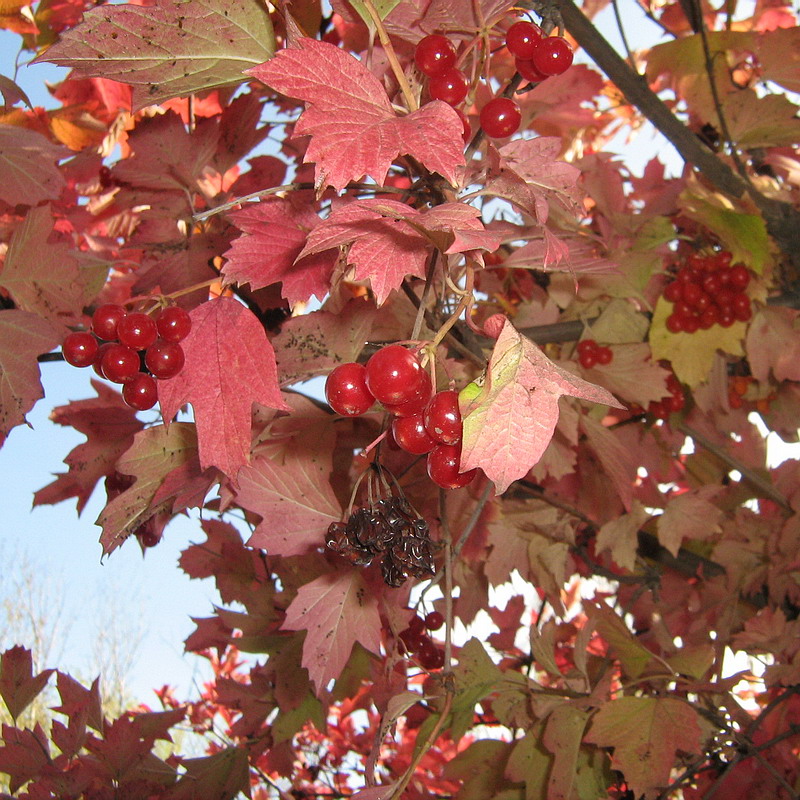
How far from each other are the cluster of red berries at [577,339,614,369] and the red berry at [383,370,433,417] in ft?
2.27

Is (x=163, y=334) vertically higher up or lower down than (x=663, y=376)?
higher up

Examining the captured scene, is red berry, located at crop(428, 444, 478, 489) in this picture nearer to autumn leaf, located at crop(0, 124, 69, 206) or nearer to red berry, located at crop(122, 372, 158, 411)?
red berry, located at crop(122, 372, 158, 411)

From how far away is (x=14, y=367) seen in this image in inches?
28.1

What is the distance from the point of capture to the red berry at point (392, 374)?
407 millimetres

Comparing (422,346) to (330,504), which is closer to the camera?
(422,346)

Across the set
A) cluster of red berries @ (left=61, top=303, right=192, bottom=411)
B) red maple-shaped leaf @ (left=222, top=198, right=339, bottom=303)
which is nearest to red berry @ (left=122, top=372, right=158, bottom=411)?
cluster of red berries @ (left=61, top=303, right=192, bottom=411)

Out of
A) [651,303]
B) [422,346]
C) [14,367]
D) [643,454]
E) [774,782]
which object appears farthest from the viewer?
[643,454]

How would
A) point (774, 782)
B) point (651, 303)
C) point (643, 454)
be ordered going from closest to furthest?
point (774, 782) < point (651, 303) < point (643, 454)

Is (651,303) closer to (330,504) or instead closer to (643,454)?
(643,454)

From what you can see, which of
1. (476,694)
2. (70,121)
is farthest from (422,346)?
(70,121)

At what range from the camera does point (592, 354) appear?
1086mm

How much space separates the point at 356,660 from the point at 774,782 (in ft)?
2.23

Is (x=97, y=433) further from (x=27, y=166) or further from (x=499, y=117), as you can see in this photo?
(x=499, y=117)

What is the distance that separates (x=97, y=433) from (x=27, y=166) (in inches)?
13.4
